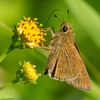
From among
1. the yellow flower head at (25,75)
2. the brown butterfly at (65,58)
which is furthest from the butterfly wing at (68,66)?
the yellow flower head at (25,75)

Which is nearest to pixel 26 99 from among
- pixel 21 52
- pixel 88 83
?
pixel 21 52

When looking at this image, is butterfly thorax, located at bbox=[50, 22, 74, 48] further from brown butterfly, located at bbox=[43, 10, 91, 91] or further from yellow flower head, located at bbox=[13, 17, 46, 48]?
yellow flower head, located at bbox=[13, 17, 46, 48]

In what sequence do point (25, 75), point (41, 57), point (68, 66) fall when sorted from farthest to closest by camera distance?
point (41, 57)
point (68, 66)
point (25, 75)

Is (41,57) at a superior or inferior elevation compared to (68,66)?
superior

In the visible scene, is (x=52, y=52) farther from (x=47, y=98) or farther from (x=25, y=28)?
(x=47, y=98)

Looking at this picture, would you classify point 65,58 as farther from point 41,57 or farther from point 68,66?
point 41,57

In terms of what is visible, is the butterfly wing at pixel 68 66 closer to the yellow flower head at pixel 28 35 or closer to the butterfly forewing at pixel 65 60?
the butterfly forewing at pixel 65 60

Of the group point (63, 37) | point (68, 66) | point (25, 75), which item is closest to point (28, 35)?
point (25, 75)

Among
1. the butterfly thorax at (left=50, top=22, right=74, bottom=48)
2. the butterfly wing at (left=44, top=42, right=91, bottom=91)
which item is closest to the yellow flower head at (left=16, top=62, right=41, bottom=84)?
the butterfly wing at (left=44, top=42, right=91, bottom=91)

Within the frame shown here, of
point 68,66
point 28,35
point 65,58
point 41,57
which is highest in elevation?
point 28,35
